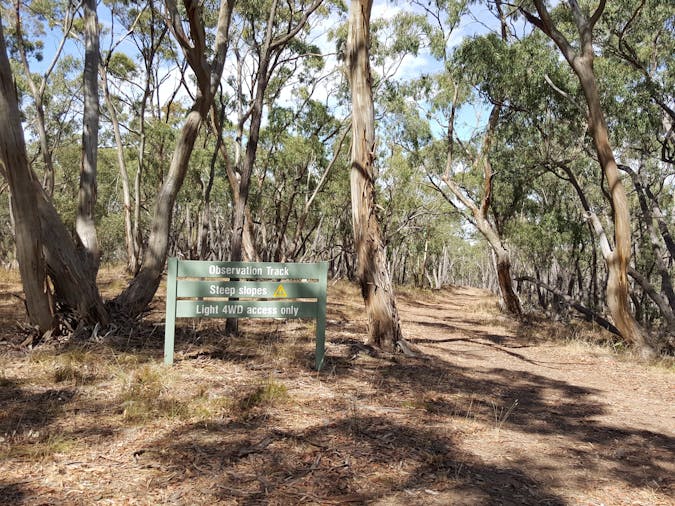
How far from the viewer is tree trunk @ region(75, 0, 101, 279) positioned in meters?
6.67

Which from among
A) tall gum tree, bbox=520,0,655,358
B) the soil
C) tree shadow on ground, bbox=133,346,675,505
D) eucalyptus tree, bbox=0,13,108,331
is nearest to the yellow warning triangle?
the soil

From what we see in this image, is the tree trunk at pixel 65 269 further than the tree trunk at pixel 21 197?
Yes

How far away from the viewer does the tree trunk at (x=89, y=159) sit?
21.9ft

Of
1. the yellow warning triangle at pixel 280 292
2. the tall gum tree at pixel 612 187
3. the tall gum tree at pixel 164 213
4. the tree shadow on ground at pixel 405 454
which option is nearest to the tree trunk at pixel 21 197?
the tall gum tree at pixel 164 213

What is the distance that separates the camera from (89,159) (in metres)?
7.11

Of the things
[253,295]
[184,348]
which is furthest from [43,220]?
[253,295]

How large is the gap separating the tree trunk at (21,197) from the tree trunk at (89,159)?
4.47 feet

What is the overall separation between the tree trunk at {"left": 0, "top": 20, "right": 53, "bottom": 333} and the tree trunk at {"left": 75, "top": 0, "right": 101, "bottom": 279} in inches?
53.6

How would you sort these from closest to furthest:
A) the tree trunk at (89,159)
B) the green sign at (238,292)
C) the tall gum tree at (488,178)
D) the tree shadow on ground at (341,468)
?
the tree shadow on ground at (341,468)
the green sign at (238,292)
the tree trunk at (89,159)
the tall gum tree at (488,178)

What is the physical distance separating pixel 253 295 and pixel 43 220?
97.6 inches

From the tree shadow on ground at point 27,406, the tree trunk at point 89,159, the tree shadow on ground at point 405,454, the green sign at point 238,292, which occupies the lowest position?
the tree shadow on ground at point 405,454

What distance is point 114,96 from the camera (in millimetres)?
20969

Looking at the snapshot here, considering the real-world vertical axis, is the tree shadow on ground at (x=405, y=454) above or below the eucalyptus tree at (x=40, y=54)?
below

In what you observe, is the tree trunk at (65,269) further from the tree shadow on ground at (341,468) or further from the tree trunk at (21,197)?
the tree shadow on ground at (341,468)
